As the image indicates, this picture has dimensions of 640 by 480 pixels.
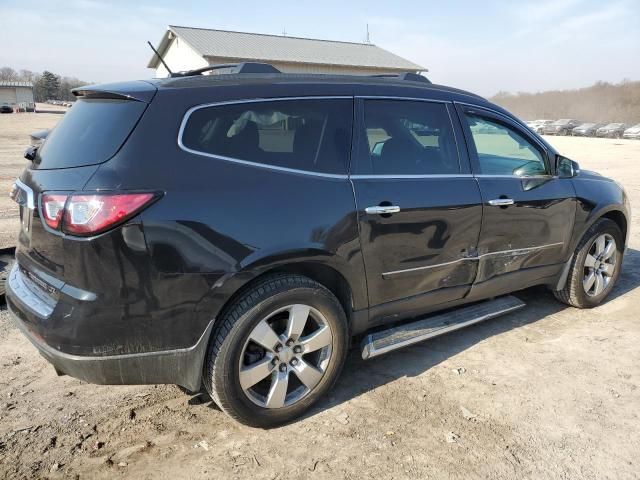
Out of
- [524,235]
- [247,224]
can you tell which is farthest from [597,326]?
[247,224]

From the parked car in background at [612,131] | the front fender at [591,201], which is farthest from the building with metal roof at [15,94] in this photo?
the front fender at [591,201]

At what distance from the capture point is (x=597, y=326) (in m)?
4.25

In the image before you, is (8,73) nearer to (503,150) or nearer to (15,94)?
(15,94)

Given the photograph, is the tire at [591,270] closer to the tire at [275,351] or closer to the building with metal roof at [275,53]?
the tire at [275,351]

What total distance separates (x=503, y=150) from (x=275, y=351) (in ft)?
8.19

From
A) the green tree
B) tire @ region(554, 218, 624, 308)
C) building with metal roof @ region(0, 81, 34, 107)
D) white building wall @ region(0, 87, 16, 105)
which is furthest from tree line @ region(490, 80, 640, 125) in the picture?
the green tree

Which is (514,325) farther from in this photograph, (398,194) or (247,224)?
(247,224)

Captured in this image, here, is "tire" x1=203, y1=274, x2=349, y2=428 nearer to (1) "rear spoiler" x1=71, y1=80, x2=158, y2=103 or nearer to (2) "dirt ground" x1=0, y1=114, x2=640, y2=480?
(2) "dirt ground" x1=0, y1=114, x2=640, y2=480

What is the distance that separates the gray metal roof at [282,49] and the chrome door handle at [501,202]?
2865 centimetres

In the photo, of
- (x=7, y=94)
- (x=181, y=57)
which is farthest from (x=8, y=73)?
(x=181, y=57)

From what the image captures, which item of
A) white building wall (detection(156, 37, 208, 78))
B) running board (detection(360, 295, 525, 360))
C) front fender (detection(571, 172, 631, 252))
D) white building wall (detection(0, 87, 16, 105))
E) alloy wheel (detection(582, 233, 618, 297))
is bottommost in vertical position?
white building wall (detection(0, 87, 16, 105))

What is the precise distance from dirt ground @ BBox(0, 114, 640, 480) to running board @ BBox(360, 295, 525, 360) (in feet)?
0.87

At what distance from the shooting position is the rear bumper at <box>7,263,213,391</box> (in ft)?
7.96

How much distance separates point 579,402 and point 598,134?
161 feet
